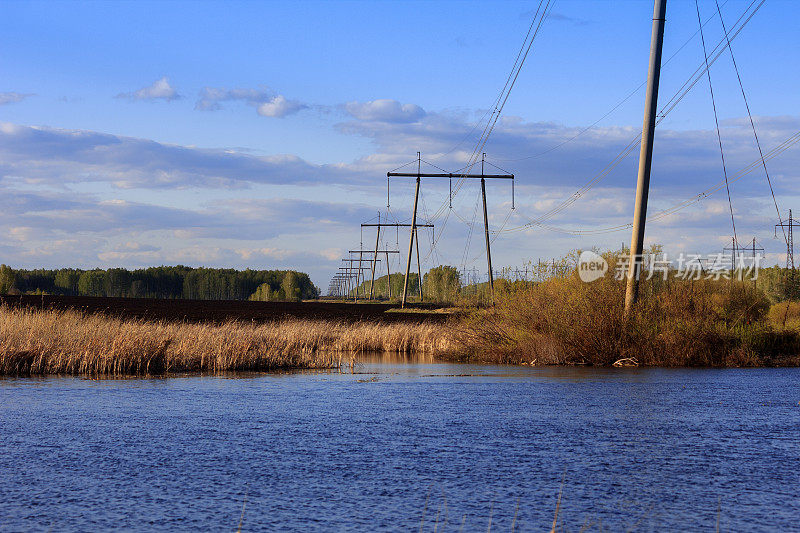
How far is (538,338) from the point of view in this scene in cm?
2480

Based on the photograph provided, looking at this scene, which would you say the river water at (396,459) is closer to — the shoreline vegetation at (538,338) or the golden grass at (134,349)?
the golden grass at (134,349)

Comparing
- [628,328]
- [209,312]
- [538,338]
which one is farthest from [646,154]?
[209,312]

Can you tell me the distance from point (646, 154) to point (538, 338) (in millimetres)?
6509

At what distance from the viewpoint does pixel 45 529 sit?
22.3 feet

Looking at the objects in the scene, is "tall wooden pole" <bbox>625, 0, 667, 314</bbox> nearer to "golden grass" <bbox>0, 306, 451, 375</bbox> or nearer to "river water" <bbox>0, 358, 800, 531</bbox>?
"river water" <bbox>0, 358, 800, 531</bbox>

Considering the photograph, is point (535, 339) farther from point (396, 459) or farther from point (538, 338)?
point (396, 459)

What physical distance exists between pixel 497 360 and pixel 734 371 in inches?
285

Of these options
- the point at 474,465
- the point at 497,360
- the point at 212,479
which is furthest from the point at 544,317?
the point at 212,479

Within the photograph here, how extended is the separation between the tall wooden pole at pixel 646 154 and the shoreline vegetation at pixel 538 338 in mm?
1002

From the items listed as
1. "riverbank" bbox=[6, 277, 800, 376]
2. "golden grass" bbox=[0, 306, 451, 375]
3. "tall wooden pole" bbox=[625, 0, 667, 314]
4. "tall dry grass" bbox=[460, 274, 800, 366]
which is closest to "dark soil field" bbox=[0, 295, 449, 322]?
"golden grass" bbox=[0, 306, 451, 375]

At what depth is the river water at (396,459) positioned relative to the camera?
730 centimetres

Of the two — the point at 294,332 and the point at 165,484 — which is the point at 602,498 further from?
the point at 294,332

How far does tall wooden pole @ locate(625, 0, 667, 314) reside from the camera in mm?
23812

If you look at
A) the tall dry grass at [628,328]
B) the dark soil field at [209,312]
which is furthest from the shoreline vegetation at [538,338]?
the dark soil field at [209,312]
